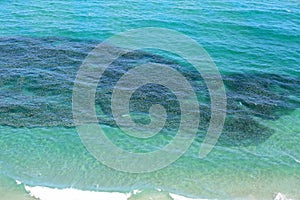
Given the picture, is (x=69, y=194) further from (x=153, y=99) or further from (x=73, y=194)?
(x=153, y=99)

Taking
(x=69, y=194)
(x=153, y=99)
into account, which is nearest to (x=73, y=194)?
(x=69, y=194)

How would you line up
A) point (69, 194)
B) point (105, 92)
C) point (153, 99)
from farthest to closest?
point (105, 92), point (153, 99), point (69, 194)

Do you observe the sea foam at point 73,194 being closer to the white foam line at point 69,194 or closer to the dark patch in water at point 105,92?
the white foam line at point 69,194

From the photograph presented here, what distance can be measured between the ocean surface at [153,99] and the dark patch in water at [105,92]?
3.7 inches

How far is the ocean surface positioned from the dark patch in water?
93 millimetres

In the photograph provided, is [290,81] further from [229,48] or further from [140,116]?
[140,116]

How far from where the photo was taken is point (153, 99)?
38219 mm

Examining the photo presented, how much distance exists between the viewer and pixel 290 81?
42625mm

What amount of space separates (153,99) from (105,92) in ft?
13.5

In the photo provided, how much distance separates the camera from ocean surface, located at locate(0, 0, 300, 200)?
28.1m

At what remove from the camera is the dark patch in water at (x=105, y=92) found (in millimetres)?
34750

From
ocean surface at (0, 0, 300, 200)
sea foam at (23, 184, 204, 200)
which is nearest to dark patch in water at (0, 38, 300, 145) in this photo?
ocean surface at (0, 0, 300, 200)

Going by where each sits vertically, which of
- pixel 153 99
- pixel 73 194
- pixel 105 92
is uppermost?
pixel 105 92

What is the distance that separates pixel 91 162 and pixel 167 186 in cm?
539
